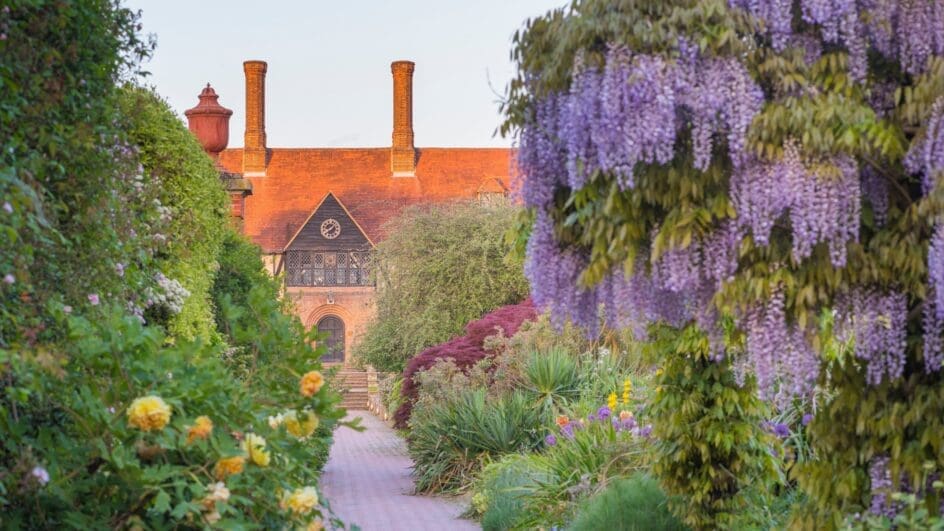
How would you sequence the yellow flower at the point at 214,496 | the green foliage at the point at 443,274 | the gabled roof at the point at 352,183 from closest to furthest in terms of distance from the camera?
1. the yellow flower at the point at 214,496
2. the green foliage at the point at 443,274
3. the gabled roof at the point at 352,183

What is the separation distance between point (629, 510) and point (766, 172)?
3.75 meters

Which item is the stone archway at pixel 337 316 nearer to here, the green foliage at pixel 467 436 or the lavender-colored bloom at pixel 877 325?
the green foliage at pixel 467 436

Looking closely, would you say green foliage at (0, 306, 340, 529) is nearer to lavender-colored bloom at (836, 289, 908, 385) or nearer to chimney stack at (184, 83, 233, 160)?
lavender-colored bloom at (836, 289, 908, 385)

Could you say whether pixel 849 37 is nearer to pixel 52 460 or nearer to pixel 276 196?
pixel 52 460

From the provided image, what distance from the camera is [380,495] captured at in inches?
559

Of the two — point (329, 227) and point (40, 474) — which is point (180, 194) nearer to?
point (40, 474)

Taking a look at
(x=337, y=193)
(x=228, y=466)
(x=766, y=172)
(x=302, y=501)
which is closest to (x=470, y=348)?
(x=766, y=172)

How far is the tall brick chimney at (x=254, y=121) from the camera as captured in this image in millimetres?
51125

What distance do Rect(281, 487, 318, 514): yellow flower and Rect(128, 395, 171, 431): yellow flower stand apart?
507 millimetres

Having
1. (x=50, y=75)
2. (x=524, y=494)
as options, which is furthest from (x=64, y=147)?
(x=524, y=494)

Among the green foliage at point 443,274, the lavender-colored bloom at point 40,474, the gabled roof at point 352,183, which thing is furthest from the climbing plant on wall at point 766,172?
the gabled roof at point 352,183

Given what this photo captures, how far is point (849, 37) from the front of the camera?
4.71 m

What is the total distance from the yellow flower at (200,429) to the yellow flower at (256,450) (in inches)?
6.0

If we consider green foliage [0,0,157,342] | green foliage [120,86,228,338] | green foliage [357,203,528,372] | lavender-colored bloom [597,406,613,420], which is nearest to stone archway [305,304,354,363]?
green foliage [357,203,528,372]
